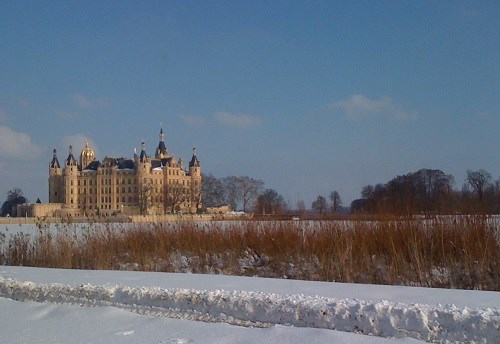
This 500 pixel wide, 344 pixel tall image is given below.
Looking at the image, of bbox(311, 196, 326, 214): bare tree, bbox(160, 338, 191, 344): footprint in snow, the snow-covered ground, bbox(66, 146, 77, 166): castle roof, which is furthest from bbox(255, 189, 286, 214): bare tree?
bbox(66, 146, 77, 166): castle roof

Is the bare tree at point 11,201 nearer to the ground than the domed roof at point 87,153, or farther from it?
nearer to the ground

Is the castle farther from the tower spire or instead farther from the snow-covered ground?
the snow-covered ground

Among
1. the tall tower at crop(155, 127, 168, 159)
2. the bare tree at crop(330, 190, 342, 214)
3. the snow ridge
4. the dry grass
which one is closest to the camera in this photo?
the snow ridge

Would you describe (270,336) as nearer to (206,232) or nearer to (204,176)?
(206,232)

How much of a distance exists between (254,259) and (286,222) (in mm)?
1040

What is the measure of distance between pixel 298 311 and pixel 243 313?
67 centimetres

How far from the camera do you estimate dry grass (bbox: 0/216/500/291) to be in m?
9.19

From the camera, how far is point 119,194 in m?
102

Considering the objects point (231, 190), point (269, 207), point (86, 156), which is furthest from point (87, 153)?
point (269, 207)

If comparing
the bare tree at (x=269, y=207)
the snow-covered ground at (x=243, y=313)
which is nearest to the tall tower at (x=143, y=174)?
the bare tree at (x=269, y=207)

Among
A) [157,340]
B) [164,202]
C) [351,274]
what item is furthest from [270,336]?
[164,202]

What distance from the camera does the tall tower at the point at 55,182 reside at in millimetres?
105875

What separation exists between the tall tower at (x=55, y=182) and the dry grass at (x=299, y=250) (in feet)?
317

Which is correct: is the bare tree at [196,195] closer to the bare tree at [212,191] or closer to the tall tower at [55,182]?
the bare tree at [212,191]
